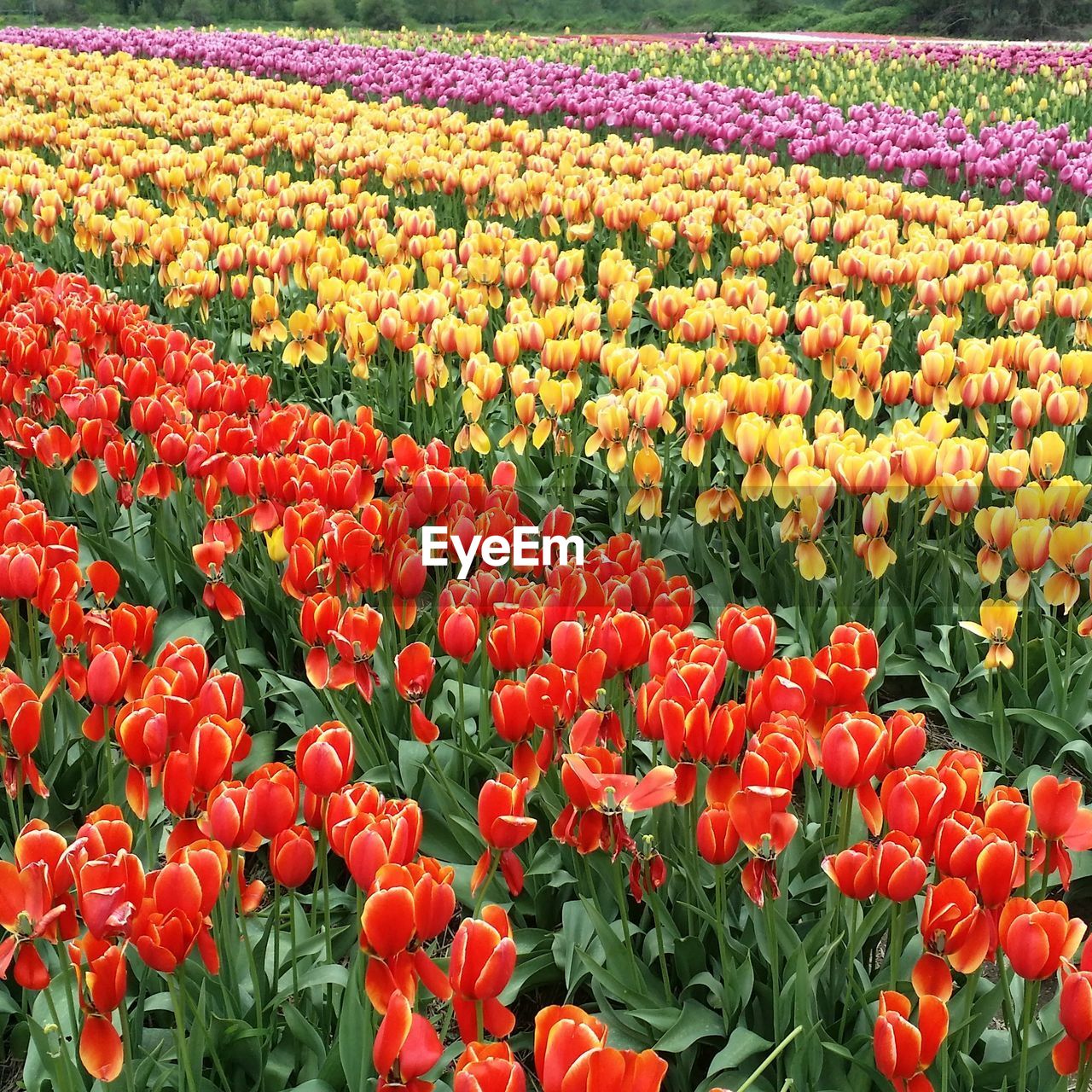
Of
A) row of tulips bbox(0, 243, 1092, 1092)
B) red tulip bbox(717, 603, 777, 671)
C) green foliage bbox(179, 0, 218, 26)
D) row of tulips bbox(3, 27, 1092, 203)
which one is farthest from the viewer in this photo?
green foliage bbox(179, 0, 218, 26)

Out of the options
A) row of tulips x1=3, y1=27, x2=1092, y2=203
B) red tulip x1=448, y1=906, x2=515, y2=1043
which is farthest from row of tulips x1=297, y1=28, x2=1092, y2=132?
red tulip x1=448, y1=906, x2=515, y2=1043

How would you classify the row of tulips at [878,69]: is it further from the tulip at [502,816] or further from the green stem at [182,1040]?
the green stem at [182,1040]

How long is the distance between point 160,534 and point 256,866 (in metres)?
1.09

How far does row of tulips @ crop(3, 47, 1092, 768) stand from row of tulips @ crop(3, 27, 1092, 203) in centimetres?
168

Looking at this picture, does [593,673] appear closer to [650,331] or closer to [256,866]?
[256,866]

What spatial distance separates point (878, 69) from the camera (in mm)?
18484

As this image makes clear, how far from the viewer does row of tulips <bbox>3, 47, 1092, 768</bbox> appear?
116 inches

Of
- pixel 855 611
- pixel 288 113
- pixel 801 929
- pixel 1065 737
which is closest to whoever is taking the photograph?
pixel 801 929

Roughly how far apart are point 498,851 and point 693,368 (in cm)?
222

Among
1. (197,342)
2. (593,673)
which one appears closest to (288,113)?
(197,342)

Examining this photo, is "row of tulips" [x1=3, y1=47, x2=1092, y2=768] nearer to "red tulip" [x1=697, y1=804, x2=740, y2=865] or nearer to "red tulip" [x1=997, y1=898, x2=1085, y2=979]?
"red tulip" [x1=697, y1=804, x2=740, y2=865]

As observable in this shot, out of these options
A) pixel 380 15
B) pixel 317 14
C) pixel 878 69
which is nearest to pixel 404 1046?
pixel 878 69

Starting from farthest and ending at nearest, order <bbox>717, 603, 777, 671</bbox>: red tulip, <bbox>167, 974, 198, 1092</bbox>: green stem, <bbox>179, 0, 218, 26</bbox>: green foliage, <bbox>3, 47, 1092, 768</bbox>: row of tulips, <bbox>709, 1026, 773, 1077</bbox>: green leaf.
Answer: <bbox>179, 0, 218, 26</bbox>: green foliage → <bbox>3, 47, 1092, 768</bbox>: row of tulips → <bbox>717, 603, 777, 671</bbox>: red tulip → <bbox>709, 1026, 773, 1077</bbox>: green leaf → <bbox>167, 974, 198, 1092</bbox>: green stem

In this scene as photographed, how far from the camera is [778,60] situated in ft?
63.3
